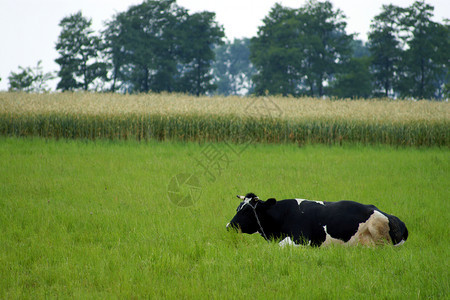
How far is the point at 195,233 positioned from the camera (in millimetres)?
6887

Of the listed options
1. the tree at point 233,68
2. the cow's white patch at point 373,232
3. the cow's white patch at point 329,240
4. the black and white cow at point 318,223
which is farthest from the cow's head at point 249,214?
the tree at point 233,68

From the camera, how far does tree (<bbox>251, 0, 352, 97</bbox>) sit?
176ft

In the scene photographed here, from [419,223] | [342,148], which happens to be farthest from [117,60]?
[419,223]

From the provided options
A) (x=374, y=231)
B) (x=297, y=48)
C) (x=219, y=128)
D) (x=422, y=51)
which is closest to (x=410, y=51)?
(x=422, y=51)

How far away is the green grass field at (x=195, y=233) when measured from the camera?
492 cm

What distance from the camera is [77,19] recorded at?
5197cm

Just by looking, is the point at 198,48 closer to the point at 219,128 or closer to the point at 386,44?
the point at 386,44

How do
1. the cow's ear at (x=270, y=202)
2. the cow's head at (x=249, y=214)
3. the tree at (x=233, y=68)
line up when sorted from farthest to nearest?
the tree at (x=233, y=68) < the cow's head at (x=249, y=214) < the cow's ear at (x=270, y=202)

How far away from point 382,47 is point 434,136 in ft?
123

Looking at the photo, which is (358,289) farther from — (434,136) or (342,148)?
(434,136)

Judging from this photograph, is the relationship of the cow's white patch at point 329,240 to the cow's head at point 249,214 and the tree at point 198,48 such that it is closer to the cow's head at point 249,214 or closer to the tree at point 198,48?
the cow's head at point 249,214

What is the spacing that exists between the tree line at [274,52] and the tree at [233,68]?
30.1 metres
